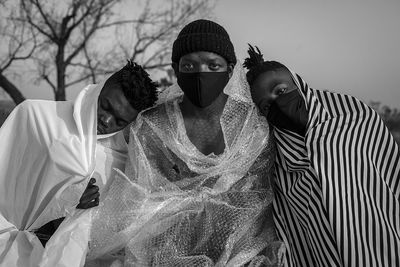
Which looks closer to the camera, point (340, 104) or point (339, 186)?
point (339, 186)

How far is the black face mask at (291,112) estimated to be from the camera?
2.72 m

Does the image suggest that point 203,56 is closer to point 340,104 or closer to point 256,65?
point 256,65

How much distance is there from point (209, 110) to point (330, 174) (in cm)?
78

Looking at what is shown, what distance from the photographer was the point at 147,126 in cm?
304

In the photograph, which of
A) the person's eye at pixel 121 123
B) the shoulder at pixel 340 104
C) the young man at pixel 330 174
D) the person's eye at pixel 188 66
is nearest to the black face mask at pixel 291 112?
the young man at pixel 330 174

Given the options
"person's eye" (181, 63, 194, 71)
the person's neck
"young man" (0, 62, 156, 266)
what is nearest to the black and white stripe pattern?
the person's neck

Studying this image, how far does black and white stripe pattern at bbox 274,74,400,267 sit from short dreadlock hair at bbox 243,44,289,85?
139 mm

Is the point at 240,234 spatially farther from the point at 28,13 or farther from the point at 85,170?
the point at 28,13

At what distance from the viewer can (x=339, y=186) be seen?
264 centimetres

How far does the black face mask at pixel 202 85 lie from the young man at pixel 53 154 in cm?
22

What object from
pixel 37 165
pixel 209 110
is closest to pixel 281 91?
pixel 209 110

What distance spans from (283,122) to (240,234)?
640 mm

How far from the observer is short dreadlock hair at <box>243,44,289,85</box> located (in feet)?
9.39

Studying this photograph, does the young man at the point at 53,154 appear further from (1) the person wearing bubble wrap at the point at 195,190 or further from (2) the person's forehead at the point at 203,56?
(2) the person's forehead at the point at 203,56
